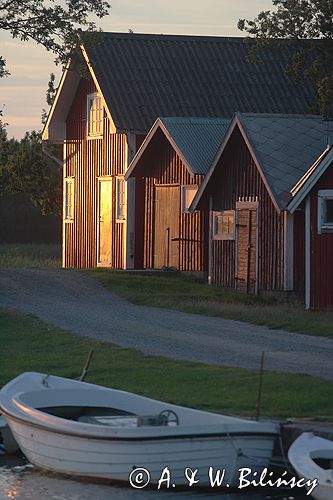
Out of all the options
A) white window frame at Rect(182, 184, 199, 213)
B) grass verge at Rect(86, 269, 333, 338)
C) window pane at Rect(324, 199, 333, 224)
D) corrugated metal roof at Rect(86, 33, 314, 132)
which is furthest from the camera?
corrugated metal roof at Rect(86, 33, 314, 132)

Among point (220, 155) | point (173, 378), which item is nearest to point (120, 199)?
point (220, 155)

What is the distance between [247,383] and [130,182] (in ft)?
73.3

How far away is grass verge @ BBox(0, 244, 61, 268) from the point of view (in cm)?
4344

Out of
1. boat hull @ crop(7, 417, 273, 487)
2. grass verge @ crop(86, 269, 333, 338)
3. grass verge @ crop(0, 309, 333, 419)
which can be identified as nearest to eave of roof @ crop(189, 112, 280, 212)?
grass verge @ crop(86, 269, 333, 338)

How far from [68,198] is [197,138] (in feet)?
29.4

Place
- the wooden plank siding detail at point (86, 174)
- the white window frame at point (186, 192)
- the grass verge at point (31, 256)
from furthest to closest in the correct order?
the grass verge at point (31, 256), the wooden plank siding detail at point (86, 174), the white window frame at point (186, 192)

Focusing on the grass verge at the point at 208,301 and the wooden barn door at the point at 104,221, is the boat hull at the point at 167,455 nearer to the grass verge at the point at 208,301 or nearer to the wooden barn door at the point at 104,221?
the grass verge at the point at 208,301

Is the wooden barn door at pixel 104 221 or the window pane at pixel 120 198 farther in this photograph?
the wooden barn door at pixel 104 221

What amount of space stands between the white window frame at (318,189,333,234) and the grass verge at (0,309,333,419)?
8103mm

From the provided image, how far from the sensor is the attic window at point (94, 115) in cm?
4103

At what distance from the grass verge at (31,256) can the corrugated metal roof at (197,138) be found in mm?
7817

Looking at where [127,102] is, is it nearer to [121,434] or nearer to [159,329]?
[159,329]

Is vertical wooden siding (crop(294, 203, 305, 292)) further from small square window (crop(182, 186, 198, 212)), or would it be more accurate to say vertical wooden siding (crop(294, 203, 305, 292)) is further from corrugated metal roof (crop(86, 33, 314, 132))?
corrugated metal roof (crop(86, 33, 314, 132))

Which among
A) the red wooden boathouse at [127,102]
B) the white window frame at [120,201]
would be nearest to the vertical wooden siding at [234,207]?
the red wooden boathouse at [127,102]
